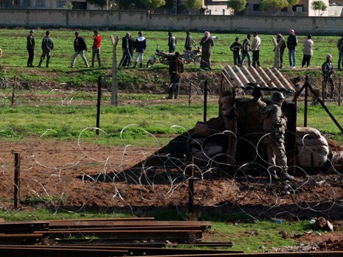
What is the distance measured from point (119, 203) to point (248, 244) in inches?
116

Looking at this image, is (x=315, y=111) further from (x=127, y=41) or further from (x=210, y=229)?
(x=210, y=229)

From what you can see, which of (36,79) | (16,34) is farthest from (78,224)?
(16,34)

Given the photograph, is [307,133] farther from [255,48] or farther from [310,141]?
[255,48]

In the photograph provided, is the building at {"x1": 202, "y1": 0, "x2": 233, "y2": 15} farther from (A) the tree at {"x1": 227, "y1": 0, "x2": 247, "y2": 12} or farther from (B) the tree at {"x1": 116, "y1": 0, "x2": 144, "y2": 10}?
(B) the tree at {"x1": 116, "y1": 0, "x2": 144, "y2": 10}

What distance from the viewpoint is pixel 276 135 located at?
62.9ft

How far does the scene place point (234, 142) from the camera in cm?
1977

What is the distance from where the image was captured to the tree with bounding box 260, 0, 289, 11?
89438 mm

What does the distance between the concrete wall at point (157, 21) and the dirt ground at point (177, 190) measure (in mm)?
45459

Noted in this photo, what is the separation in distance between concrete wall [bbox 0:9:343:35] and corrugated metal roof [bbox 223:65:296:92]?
4406 cm

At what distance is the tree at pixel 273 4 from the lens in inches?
3521

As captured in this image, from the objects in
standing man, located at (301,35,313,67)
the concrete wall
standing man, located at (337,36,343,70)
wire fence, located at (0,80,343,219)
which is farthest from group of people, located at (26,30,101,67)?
the concrete wall

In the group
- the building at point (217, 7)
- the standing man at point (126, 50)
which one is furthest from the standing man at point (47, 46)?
the building at point (217, 7)

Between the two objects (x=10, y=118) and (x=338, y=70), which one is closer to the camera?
(x=10, y=118)

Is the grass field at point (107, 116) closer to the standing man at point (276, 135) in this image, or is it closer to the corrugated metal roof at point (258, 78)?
Answer: the corrugated metal roof at point (258, 78)
